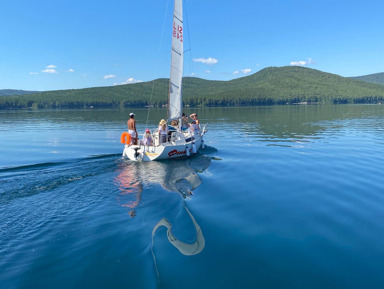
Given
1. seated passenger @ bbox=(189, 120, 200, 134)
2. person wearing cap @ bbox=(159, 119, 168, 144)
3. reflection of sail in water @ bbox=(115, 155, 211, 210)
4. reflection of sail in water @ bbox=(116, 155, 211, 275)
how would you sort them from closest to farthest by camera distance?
reflection of sail in water @ bbox=(116, 155, 211, 275)
reflection of sail in water @ bbox=(115, 155, 211, 210)
person wearing cap @ bbox=(159, 119, 168, 144)
seated passenger @ bbox=(189, 120, 200, 134)

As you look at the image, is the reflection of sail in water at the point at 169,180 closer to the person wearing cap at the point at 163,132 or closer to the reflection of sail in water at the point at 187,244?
the reflection of sail in water at the point at 187,244

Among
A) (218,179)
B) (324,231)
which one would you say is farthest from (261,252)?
(218,179)

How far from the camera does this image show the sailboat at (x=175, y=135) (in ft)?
56.1

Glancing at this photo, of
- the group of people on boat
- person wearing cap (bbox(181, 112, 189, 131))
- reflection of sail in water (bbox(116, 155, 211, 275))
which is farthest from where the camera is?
person wearing cap (bbox(181, 112, 189, 131))

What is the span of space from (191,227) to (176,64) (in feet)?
47.6

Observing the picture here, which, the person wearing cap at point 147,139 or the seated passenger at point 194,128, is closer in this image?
the person wearing cap at point 147,139

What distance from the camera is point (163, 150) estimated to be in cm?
1728

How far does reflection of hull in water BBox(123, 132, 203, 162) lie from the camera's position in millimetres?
16953

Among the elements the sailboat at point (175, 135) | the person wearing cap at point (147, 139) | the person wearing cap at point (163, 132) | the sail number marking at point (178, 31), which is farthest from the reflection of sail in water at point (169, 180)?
the sail number marking at point (178, 31)

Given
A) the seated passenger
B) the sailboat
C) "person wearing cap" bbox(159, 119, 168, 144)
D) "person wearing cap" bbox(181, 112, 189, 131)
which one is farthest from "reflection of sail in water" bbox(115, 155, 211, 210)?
"person wearing cap" bbox(181, 112, 189, 131)

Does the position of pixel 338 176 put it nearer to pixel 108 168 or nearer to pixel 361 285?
pixel 361 285

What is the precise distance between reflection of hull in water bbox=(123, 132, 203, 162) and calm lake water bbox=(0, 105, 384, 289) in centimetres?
148

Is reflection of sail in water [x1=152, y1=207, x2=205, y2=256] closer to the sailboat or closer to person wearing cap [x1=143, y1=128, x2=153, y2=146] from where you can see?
the sailboat

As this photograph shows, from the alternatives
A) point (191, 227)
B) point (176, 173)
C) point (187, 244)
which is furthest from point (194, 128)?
point (187, 244)
